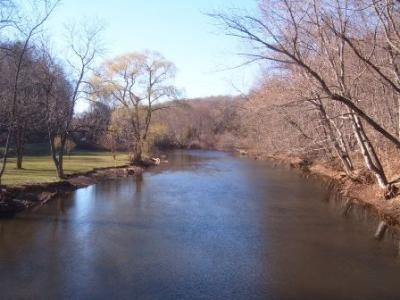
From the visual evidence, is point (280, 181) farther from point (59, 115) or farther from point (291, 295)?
point (291, 295)

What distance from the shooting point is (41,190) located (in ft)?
71.6

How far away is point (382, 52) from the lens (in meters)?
20.8

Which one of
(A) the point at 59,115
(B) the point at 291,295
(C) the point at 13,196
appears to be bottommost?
(B) the point at 291,295

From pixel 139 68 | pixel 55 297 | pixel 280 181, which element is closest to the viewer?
pixel 55 297

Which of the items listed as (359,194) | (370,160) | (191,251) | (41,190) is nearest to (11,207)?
(41,190)

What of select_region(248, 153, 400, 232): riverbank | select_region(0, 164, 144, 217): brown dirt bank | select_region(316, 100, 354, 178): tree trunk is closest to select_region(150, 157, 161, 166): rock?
select_region(0, 164, 144, 217): brown dirt bank

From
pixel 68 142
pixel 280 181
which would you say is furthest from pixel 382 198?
pixel 68 142

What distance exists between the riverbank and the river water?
1.16 meters

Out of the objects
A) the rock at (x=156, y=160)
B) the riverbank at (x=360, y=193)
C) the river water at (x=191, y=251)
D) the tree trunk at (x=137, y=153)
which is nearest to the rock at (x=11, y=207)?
the river water at (x=191, y=251)

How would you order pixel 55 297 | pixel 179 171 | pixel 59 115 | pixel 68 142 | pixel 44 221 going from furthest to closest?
pixel 68 142 → pixel 179 171 → pixel 59 115 → pixel 44 221 → pixel 55 297

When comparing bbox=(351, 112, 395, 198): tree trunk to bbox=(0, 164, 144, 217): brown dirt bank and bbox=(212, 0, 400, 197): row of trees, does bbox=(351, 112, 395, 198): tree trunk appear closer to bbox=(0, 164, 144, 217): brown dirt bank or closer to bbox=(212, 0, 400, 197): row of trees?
bbox=(212, 0, 400, 197): row of trees

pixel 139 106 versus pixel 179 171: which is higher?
pixel 139 106

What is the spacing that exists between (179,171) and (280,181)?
7.61 meters

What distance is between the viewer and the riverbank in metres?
19.1
